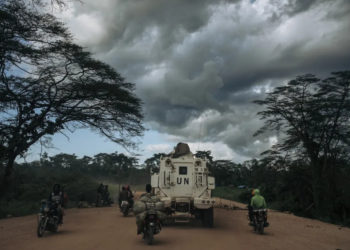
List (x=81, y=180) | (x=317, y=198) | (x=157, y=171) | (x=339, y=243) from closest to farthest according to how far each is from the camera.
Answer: (x=339, y=243) → (x=157, y=171) → (x=317, y=198) → (x=81, y=180)

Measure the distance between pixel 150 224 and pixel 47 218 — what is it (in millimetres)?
3619

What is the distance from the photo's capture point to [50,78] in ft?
62.3

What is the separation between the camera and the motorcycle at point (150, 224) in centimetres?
955

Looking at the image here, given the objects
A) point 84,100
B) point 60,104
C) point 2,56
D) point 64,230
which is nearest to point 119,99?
point 84,100

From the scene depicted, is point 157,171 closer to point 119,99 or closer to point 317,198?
point 119,99

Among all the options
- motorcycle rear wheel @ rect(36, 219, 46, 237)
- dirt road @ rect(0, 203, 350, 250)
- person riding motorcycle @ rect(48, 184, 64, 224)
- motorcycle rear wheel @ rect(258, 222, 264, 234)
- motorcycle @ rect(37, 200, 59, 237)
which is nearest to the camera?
dirt road @ rect(0, 203, 350, 250)

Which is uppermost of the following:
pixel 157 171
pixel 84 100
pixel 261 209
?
pixel 84 100

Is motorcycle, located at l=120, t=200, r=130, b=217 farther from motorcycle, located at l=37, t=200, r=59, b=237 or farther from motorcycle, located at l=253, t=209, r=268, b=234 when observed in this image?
motorcycle, located at l=253, t=209, r=268, b=234

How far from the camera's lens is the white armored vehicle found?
1334 cm

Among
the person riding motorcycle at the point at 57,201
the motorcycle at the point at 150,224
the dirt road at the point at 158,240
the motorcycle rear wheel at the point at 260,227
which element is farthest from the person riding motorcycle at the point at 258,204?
the person riding motorcycle at the point at 57,201

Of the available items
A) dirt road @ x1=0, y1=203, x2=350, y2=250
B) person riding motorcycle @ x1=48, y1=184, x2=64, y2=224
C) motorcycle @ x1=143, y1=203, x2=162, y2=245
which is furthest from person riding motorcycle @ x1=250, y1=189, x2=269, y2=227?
person riding motorcycle @ x1=48, y1=184, x2=64, y2=224

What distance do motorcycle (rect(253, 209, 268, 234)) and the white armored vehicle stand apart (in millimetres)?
1562

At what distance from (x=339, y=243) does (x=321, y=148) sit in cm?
1458

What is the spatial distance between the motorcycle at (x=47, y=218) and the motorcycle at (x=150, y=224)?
3321 mm
